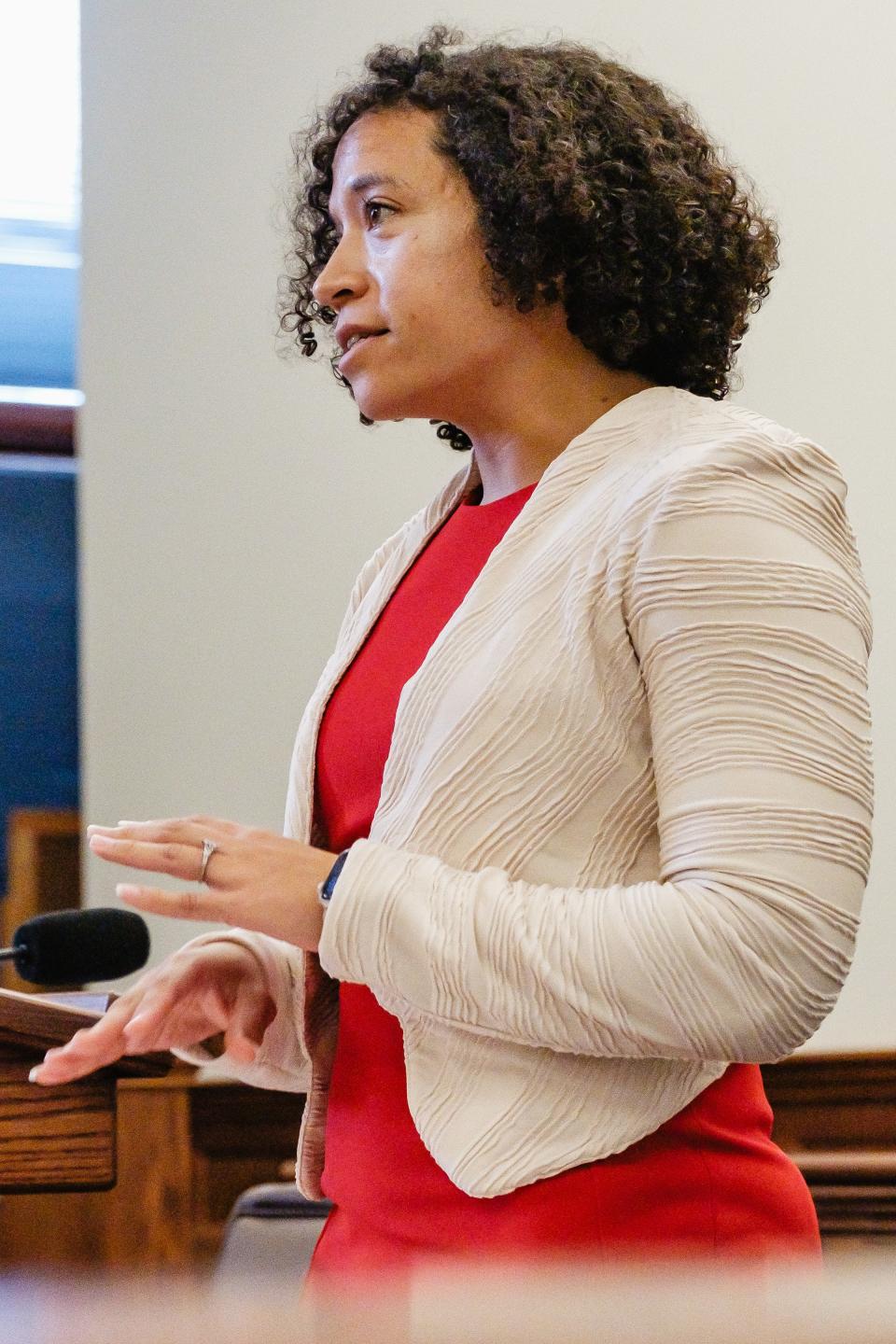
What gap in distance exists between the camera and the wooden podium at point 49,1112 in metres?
1.09

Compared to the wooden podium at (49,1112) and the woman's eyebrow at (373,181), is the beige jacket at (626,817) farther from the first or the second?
the woman's eyebrow at (373,181)

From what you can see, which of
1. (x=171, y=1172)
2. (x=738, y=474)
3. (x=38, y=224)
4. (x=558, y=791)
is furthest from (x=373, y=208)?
(x=38, y=224)

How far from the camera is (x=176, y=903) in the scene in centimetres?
94

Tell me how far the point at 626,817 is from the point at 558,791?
0.05m

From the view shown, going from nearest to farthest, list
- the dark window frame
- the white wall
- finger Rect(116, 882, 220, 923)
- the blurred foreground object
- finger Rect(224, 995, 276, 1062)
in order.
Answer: the blurred foreground object
finger Rect(116, 882, 220, 923)
finger Rect(224, 995, 276, 1062)
the white wall
the dark window frame

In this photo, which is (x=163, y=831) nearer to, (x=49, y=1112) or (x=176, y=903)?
(x=176, y=903)

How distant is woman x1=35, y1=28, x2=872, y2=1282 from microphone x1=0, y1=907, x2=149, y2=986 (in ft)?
0.10

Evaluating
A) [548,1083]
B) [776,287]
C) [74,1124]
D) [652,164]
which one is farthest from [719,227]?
[776,287]

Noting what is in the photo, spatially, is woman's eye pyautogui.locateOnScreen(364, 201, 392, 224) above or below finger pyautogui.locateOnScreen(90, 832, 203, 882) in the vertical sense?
above

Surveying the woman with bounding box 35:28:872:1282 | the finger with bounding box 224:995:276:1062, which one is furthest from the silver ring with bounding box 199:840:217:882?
the finger with bounding box 224:995:276:1062

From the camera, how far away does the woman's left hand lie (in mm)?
959

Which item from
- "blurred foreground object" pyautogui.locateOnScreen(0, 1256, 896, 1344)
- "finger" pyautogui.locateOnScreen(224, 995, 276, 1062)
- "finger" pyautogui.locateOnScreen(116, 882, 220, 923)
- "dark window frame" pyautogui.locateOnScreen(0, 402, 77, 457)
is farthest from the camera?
"dark window frame" pyautogui.locateOnScreen(0, 402, 77, 457)

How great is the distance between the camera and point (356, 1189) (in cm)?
110

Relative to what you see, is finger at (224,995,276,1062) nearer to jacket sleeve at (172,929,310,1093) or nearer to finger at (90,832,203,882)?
jacket sleeve at (172,929,310,1093)
